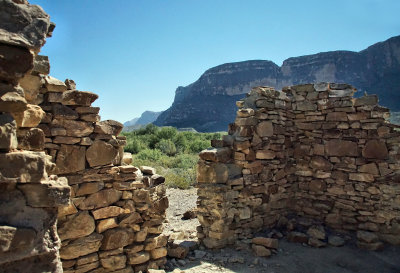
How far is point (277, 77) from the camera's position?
78375 millimetres

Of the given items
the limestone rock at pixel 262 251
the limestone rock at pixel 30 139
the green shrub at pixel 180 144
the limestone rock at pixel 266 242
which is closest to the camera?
the limestone rock at pixel 30 139

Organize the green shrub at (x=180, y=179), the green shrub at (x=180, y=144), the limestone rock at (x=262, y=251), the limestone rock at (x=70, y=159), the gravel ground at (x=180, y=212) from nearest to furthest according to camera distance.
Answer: the limestone rock at (x=70, y=159) < the limestone rock at (x=262, y=251) < the gravel ground at (x=180, y=212) < the green shrub at (x=180, y=179) < the green shrub at (x=180, y=144)

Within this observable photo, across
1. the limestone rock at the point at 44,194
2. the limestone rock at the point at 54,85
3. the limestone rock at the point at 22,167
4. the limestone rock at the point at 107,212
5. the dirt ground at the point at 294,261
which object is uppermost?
the limestone rock at the point at 54,85

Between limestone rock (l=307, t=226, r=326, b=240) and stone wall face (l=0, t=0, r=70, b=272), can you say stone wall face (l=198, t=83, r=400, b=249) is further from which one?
stone wall face (l=0, t=0, r=70, b=272)

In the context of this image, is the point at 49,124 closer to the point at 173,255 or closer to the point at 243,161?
the point at 173,255

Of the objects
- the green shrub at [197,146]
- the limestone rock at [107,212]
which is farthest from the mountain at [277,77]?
the limestone rock at [107,212]

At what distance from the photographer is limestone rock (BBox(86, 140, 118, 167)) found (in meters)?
3.77

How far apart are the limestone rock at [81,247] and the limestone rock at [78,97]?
Answer: 174cm

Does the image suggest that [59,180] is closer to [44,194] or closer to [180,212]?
[44,194]

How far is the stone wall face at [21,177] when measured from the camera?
1657 mm

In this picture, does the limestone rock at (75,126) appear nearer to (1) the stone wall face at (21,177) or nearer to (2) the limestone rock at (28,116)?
(2) the limestone rock at (28,116)

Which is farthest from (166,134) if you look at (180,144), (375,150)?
(375,150)

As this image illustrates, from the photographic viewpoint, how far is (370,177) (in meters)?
5.68

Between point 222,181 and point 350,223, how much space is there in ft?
9.30
